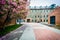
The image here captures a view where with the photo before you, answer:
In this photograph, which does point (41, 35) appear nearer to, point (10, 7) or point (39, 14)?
point (10, 7)

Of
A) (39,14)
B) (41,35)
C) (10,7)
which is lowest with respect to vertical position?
(41,35)

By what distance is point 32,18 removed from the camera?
11075 centimetres

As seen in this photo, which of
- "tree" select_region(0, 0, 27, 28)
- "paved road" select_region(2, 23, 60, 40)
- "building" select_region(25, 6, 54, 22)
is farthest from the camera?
"building" select_region(25, 6, 54, 22)

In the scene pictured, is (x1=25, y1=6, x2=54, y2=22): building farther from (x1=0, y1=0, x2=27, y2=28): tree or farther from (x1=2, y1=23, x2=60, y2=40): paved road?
(x1=0, y1=0, x2=27, y2=28): tree

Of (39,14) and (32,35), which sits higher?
(39,14)

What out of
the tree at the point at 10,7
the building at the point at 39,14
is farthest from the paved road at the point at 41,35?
the building at the point at 39,14

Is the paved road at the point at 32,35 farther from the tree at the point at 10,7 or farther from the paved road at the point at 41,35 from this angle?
the tree at the point at 10,7

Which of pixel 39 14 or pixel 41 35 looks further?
pixel 39 14

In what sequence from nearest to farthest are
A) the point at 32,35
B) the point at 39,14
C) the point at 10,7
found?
the point at 10,7, the point at 32,35, the point at 39,14

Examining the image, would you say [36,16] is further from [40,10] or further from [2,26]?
[2,26]

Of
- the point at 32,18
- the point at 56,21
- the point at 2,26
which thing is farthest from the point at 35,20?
the point at 2,26

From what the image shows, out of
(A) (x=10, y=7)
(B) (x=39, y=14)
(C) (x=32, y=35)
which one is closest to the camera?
(A) (x=10, y=7)

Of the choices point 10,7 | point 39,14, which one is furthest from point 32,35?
point 39,14

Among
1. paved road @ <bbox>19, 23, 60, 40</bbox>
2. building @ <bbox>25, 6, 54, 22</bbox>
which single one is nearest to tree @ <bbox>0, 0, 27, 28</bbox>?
paved road @ <bbox>19, 23, 60, 40</bbox>
